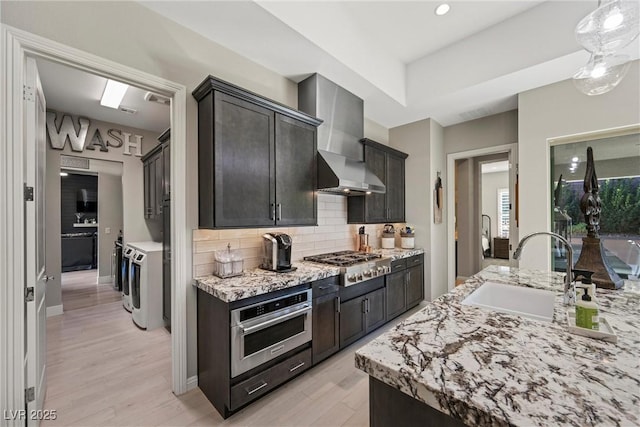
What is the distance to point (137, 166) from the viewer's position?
490 cm

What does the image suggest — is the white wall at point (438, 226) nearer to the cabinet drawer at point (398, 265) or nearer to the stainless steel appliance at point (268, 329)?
the cabinet drawer at point (398, 265)

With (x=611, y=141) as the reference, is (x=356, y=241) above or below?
below

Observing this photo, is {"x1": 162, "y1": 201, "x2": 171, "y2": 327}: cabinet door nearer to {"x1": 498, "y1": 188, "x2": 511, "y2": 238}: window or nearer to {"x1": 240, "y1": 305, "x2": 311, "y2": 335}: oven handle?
{"x1": 240, "y1": 305, "x2": 311, "y2": 335}: oven handle

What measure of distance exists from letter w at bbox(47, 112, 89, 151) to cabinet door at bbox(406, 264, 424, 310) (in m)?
5.39

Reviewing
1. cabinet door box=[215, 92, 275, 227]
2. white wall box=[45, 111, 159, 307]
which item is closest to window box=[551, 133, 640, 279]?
cabinet door box=[215, 92, 275, 227]

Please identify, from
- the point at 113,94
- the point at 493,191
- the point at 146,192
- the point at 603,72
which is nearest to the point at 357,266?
the point at 603,72

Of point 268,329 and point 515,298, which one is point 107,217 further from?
point 515,298

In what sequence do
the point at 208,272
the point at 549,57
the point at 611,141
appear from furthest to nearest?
the point at 611,141 → the point at 549,57 → the point at 208,272

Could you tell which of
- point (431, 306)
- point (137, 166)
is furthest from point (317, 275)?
point (137, 166)

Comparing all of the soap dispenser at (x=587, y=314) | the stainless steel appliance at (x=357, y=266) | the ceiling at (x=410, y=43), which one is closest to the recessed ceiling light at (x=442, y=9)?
the ceiling at (x=410, y=43)

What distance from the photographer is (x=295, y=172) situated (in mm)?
2650

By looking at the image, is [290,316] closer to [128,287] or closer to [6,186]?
[6,186]

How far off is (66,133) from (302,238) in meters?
4.06

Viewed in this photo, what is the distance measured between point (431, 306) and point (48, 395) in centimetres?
306
